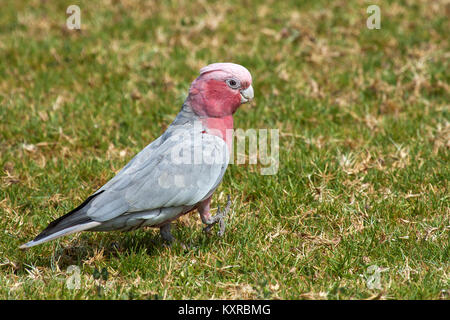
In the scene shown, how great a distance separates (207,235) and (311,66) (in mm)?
3252

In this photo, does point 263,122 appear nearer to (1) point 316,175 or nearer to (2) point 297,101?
(2) point 297,101


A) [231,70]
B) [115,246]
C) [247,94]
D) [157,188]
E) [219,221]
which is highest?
[231,70]

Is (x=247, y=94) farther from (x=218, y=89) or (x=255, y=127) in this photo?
(x=255, y=127)

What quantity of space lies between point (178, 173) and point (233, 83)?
727mm

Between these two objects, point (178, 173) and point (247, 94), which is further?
point (247, 94)

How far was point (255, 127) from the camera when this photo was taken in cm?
597

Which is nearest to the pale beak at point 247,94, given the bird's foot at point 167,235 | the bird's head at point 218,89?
the bird's head at point 218,89

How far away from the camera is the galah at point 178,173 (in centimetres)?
382

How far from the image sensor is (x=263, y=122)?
238 inches

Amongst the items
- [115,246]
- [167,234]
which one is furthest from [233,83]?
[115,246]

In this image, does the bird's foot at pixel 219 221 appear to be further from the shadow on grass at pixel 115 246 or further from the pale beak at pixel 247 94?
the pale beak at pixel 247 94

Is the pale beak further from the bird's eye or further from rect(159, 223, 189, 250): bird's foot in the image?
rect(159, 223, 189, 250): bird's foot

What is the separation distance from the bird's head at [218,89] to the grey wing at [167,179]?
21 centimetres

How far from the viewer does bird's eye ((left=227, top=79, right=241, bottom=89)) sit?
4.16m
